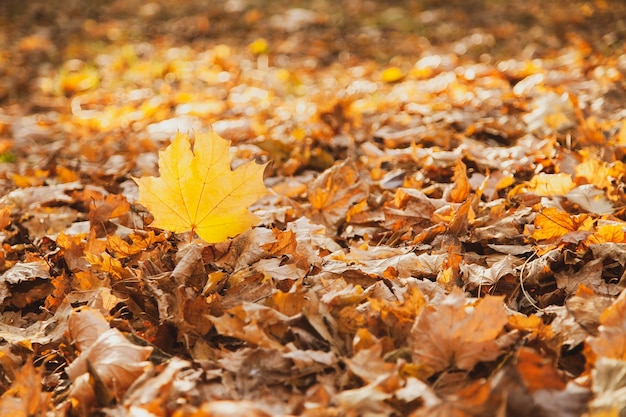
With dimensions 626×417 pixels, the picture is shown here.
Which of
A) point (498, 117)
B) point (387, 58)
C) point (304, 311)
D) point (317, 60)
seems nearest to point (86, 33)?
point (317, 60)

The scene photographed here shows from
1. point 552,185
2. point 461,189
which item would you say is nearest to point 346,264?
point 461,189

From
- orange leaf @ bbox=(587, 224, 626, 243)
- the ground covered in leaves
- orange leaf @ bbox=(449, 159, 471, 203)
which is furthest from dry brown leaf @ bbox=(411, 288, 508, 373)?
orange leaf @ bbox=(449, 159, 471, 203)

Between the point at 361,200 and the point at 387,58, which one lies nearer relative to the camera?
the point at 361,200

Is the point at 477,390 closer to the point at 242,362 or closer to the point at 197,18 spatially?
the point at 242,362

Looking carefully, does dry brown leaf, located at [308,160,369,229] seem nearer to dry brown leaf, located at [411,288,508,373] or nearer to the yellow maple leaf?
the yellow maple leaf

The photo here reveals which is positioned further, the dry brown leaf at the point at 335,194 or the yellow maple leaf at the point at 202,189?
the dry brown leaf at the point at 335,194

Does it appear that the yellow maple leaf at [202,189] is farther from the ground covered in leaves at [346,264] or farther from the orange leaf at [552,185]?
the orange leaf at [552,185]

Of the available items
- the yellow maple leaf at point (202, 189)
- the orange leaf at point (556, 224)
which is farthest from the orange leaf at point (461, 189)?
the yellow maple leaf at point (202, 189)
